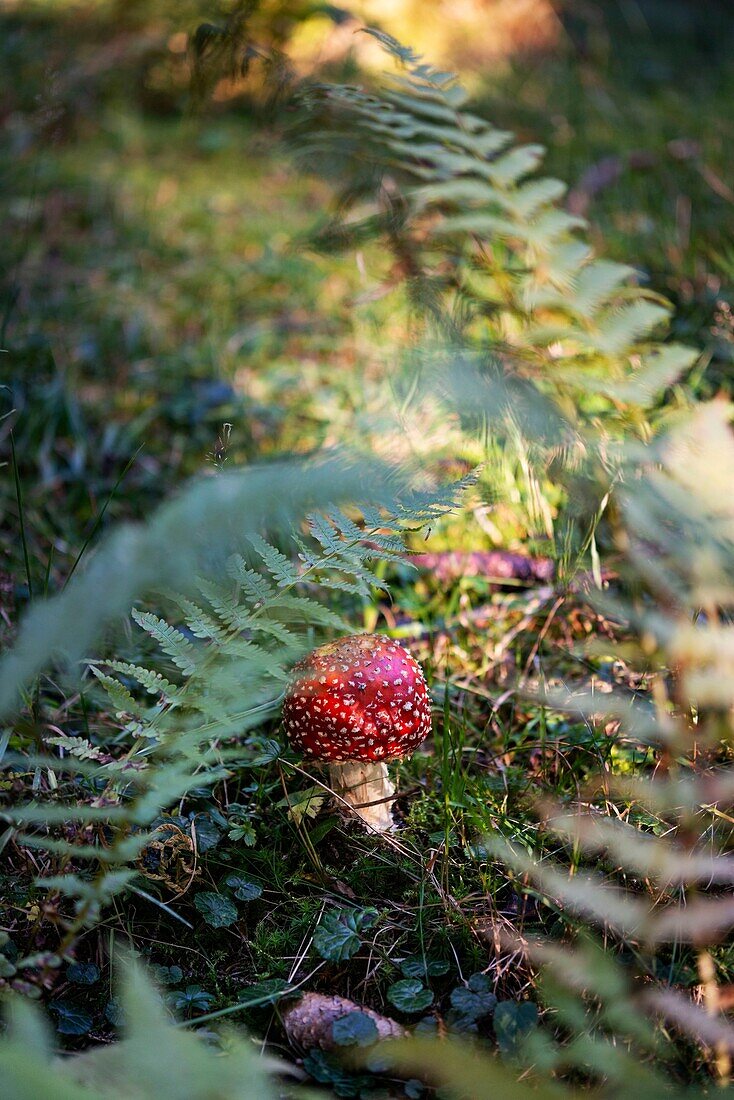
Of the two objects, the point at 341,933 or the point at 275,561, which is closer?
the point at 275,561

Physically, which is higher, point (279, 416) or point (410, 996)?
point (279, 416)

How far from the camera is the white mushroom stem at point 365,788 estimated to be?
1766 millimetres

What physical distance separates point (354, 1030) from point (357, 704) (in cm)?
54

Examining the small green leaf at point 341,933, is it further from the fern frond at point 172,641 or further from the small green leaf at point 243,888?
the fern frond at point 172,641

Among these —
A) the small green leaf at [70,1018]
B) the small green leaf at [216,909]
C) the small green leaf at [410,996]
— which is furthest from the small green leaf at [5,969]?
the small green leaf at [410,996]

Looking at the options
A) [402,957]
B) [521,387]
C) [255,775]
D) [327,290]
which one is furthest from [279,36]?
[402,957]

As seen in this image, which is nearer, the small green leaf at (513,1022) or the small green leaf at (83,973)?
the small green leaf at (513,1022)

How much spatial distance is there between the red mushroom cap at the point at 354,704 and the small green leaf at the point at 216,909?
31 cm

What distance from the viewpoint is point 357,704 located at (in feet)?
5.34

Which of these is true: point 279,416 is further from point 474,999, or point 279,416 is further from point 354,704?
point 474,999

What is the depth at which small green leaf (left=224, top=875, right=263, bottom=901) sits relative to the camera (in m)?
1.58

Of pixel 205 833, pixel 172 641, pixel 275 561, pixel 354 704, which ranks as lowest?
pixel 205 833

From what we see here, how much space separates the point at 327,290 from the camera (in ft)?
→ 12.9

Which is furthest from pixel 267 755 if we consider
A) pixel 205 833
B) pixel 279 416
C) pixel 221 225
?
pixel 221 225
